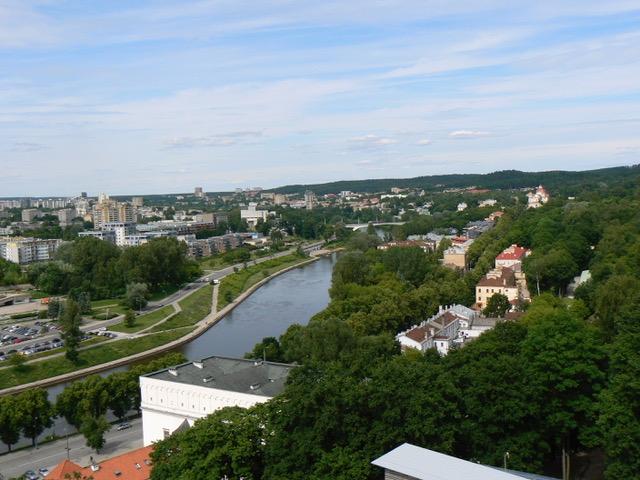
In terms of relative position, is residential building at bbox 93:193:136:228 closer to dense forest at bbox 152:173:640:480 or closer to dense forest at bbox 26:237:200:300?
dense forest at bbox 26:237:200:300

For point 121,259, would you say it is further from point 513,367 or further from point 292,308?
point 513,367

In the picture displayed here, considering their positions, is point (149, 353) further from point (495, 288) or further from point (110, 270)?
point (495, 288)

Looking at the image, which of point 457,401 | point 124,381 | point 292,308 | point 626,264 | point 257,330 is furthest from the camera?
point 292,308

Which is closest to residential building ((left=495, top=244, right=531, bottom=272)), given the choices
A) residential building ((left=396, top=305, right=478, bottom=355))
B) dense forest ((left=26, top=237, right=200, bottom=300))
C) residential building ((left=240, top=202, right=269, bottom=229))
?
residential building ((left=396, top=305, right=478, bottom=355))

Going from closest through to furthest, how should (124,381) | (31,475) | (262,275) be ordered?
(31,475)
(124,381)
(262,275)

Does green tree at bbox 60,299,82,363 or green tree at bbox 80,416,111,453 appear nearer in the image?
green tree at bbox 80,416,111,453

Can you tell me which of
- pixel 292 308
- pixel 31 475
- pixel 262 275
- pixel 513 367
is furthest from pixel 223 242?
pixel 513 367

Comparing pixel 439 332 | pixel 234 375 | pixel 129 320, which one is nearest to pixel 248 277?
pixel 129 320
